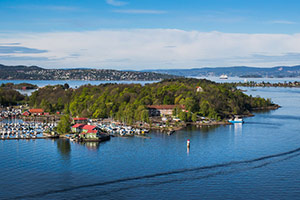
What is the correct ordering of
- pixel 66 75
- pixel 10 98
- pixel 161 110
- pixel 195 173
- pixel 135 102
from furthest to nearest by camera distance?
1. pixel 66 75
2. pixel 10 98
3. pixel 161 110
4. pixel 135 102
5. pixel 195 173

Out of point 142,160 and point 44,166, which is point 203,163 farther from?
point 44,166

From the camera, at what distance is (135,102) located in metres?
37.2

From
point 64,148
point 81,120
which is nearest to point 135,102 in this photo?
point 81,120

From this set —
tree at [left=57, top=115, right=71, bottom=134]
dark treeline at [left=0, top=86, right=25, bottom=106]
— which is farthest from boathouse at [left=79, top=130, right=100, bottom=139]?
dark treeline at [left=0, top=86, right=25, bottom=106]

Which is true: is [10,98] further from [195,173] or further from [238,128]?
[195,173]

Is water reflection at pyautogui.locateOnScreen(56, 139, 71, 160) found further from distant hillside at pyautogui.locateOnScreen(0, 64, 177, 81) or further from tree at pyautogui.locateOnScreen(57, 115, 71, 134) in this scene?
distant hillside at pyautogui.locateOnScreen(0, 64, 177, 81)

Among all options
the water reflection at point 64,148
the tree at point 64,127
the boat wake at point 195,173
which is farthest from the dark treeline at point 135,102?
the boat wake at point 195,173

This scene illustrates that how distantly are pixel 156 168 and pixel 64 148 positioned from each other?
293 inches

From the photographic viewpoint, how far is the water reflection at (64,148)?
20522mm

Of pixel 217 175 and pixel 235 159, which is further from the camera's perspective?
pixel 235 159

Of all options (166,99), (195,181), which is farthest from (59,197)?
(166,99)

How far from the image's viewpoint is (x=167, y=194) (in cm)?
1427

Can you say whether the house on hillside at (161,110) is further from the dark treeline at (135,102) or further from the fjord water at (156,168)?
the fjord water at (156,168)

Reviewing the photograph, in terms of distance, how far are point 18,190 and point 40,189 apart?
34.6 inches
